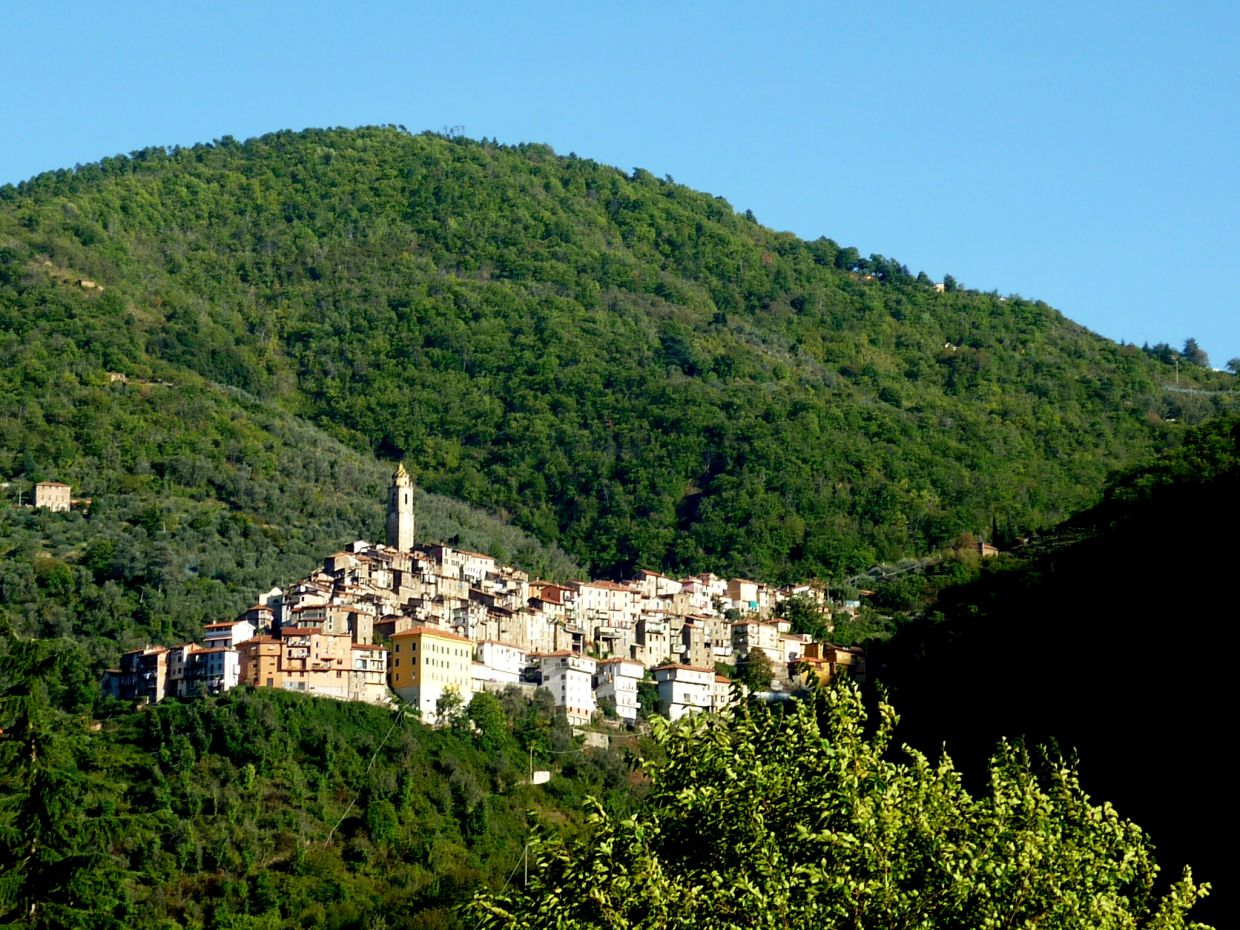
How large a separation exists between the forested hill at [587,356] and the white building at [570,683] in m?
29.9

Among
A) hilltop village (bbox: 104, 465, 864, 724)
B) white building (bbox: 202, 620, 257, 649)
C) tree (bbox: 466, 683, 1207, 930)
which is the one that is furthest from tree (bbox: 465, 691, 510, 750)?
tree (bbox: 466, 683, 1207, 930)

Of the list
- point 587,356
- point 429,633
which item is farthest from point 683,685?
point 587,356

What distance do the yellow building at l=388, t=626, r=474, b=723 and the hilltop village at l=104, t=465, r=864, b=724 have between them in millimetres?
67

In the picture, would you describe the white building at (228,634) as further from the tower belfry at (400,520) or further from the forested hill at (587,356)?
the forested hill at (587,356)

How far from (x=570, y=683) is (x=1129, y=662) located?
1320 inches

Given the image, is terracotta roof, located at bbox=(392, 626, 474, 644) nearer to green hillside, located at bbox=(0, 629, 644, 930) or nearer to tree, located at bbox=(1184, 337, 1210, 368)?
green hillside, located at bbox=(0, 629, 644, 930)

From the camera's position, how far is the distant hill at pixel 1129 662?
45531 mm

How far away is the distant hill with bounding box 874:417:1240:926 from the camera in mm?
45531

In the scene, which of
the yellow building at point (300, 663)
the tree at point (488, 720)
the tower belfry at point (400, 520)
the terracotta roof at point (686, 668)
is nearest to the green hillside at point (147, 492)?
the tower belfry at point (400, 520)

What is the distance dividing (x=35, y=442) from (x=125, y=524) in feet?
47.1

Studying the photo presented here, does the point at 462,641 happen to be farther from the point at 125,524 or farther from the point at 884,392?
the point at 884,392

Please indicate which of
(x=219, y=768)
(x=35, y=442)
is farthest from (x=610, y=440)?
(x=219, y=768)

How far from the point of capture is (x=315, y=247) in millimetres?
180000

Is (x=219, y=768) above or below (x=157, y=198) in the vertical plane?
below
